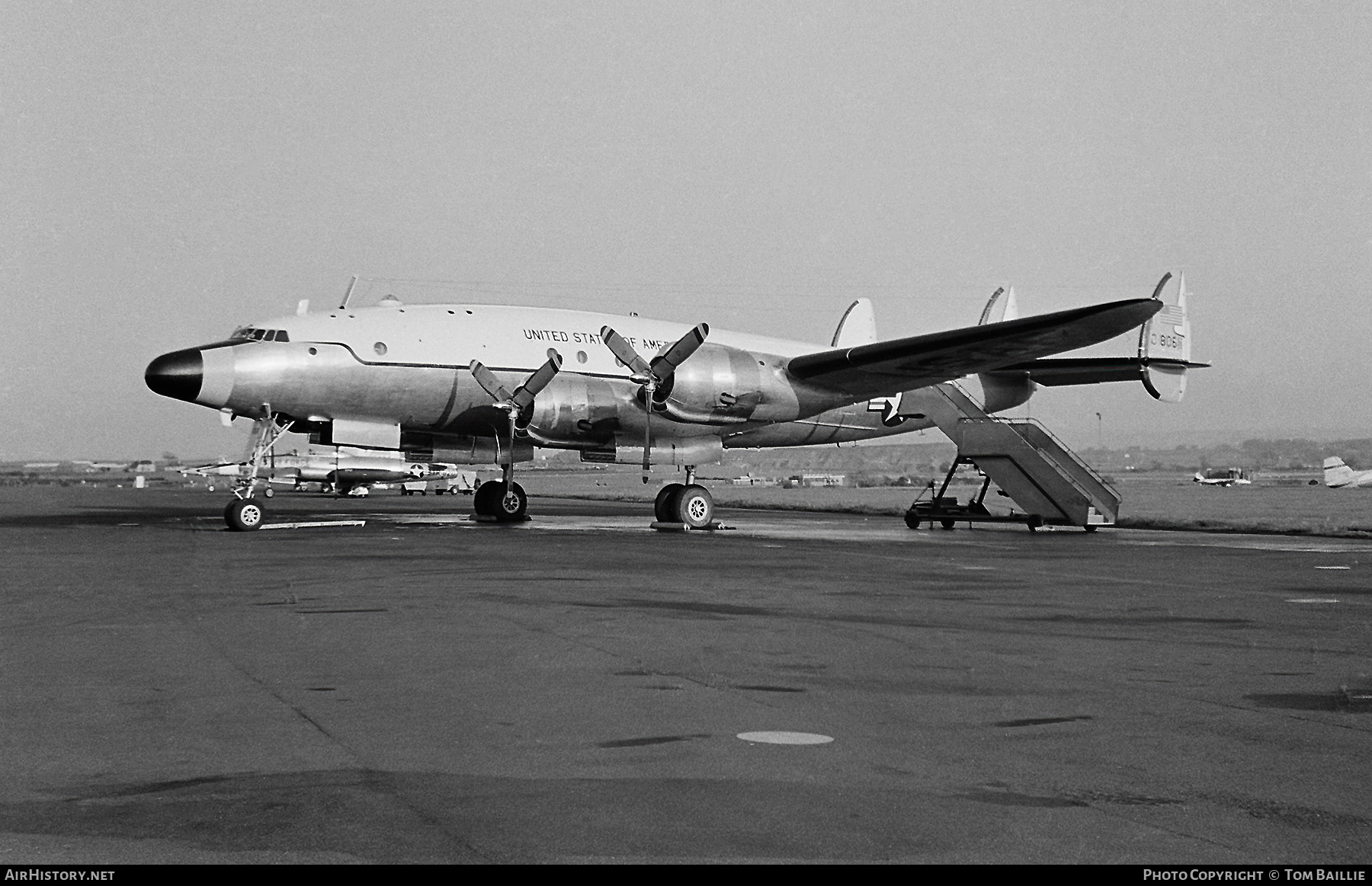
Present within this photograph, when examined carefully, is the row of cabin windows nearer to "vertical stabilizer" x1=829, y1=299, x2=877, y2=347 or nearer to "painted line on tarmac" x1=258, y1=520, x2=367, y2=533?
"painted line on tarmac" x1=258, y1=520, x2=367, y2=533

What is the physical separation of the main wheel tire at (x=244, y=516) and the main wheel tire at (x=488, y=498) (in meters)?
6.24

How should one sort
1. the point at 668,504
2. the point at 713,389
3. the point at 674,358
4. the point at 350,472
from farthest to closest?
1. the point at 350,472
2. the point at 668,504
3. the point at 713,389
4. the point at 674,358

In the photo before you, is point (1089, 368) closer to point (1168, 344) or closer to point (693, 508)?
point (1168, 344)

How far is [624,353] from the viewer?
2734 cm

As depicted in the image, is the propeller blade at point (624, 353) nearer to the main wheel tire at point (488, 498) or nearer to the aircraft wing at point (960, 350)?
the aircraft wing at point (960, 350)

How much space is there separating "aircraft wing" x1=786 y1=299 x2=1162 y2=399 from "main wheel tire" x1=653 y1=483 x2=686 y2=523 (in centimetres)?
378

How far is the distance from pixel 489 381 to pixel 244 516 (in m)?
5.78

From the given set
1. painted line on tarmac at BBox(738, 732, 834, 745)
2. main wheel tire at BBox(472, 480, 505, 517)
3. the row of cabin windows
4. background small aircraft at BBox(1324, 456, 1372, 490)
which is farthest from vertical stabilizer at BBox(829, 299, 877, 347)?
background small aircraft at BBox(1324, 456, 1372, 490)

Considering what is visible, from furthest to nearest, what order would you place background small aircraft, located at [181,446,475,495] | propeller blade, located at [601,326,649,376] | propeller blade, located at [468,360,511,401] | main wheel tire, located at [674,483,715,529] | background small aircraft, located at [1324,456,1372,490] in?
background small aircraft, located at [1324,456,1372,490] → background small aircraft, located at [181,446,475,495] → main wheel tire, located at [674,483,715,529] → propeller blade, located at [601,326,649,376] → propeller blade, located at [468,360,511,401]

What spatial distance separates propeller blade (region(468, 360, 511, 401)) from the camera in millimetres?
26453

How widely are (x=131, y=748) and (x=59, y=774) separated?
1.71 ft

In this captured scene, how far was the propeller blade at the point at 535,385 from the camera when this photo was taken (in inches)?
1043

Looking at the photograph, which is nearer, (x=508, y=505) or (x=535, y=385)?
(x=535, y=385)

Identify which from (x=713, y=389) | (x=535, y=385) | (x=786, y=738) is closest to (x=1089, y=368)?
(x=713, y=389)
